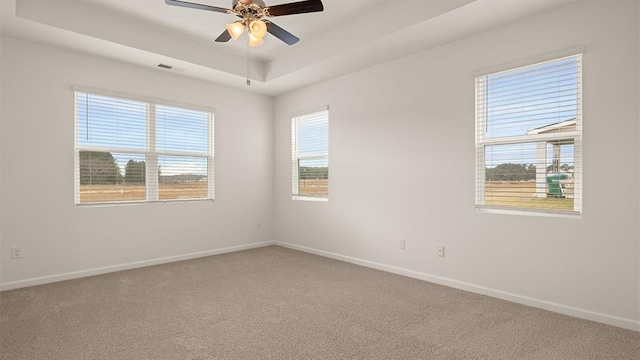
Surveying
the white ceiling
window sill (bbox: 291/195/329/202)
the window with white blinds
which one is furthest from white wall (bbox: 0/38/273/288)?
the window with white blinds

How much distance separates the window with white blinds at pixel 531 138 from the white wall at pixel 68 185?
3.75m

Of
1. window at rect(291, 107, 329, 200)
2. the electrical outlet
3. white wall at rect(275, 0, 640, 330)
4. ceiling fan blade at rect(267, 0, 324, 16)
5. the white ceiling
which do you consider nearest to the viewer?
ceiling fan blade at rect(267, 0, 324, 16)

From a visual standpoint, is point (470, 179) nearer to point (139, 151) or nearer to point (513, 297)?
point (513, 297)

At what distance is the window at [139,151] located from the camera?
4.09 m

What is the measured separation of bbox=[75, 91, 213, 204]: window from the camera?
4090mm

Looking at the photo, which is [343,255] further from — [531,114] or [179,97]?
[179,97]

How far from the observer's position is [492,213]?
132 inches

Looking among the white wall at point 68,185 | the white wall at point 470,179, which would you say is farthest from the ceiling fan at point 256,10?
the white wall at point 68,185

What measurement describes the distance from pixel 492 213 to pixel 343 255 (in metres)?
2.17

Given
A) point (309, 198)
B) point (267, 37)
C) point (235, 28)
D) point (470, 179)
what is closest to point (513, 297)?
point (470, 179)

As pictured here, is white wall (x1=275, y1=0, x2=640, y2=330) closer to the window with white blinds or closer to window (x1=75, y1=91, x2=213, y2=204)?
the window with white blinds

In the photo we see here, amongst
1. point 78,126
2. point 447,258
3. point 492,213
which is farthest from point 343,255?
point 78,126

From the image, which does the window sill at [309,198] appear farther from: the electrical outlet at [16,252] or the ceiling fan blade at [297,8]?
the electrical outlet at [16,252]

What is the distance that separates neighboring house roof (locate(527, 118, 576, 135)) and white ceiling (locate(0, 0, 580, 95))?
1016 millimetres
